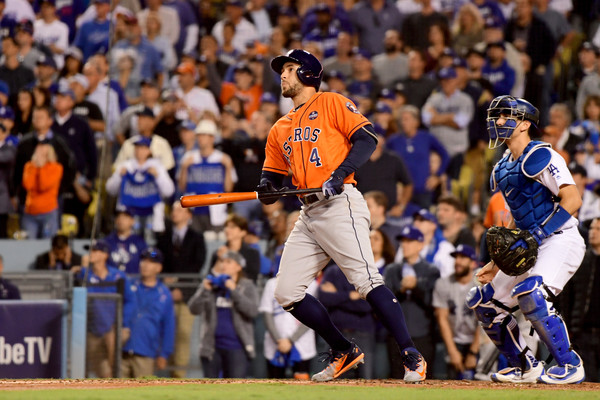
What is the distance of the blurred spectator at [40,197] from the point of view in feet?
34.0

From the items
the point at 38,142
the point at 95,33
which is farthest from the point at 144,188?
the point at 95,33

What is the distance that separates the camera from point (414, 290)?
337 inches

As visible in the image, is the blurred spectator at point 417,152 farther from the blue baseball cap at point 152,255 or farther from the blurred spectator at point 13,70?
the blurred spectator at point 13,70

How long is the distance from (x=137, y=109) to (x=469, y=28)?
4.56 m

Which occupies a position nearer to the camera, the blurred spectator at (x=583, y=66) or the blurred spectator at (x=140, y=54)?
the blurred spectator at (x=583, y=66)

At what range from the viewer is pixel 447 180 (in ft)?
36.8

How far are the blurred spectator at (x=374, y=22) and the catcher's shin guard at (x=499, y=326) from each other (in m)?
7.77

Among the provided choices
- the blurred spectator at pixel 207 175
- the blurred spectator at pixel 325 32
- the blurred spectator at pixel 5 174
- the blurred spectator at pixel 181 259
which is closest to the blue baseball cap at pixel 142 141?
the blurred spectator at pixel 207 175

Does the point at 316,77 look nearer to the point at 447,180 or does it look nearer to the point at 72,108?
the point at 447,180

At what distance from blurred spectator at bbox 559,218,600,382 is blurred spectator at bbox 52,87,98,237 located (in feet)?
17.3

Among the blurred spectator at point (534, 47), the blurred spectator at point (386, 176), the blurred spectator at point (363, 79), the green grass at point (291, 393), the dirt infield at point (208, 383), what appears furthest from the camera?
→ the blurred spectator at point (534, 47)

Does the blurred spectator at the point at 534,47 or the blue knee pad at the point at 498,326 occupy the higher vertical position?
the blurred spectator at the point at 534,47

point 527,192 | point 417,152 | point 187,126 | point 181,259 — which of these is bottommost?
point 181,259

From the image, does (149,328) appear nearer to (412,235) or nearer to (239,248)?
(239,248)
